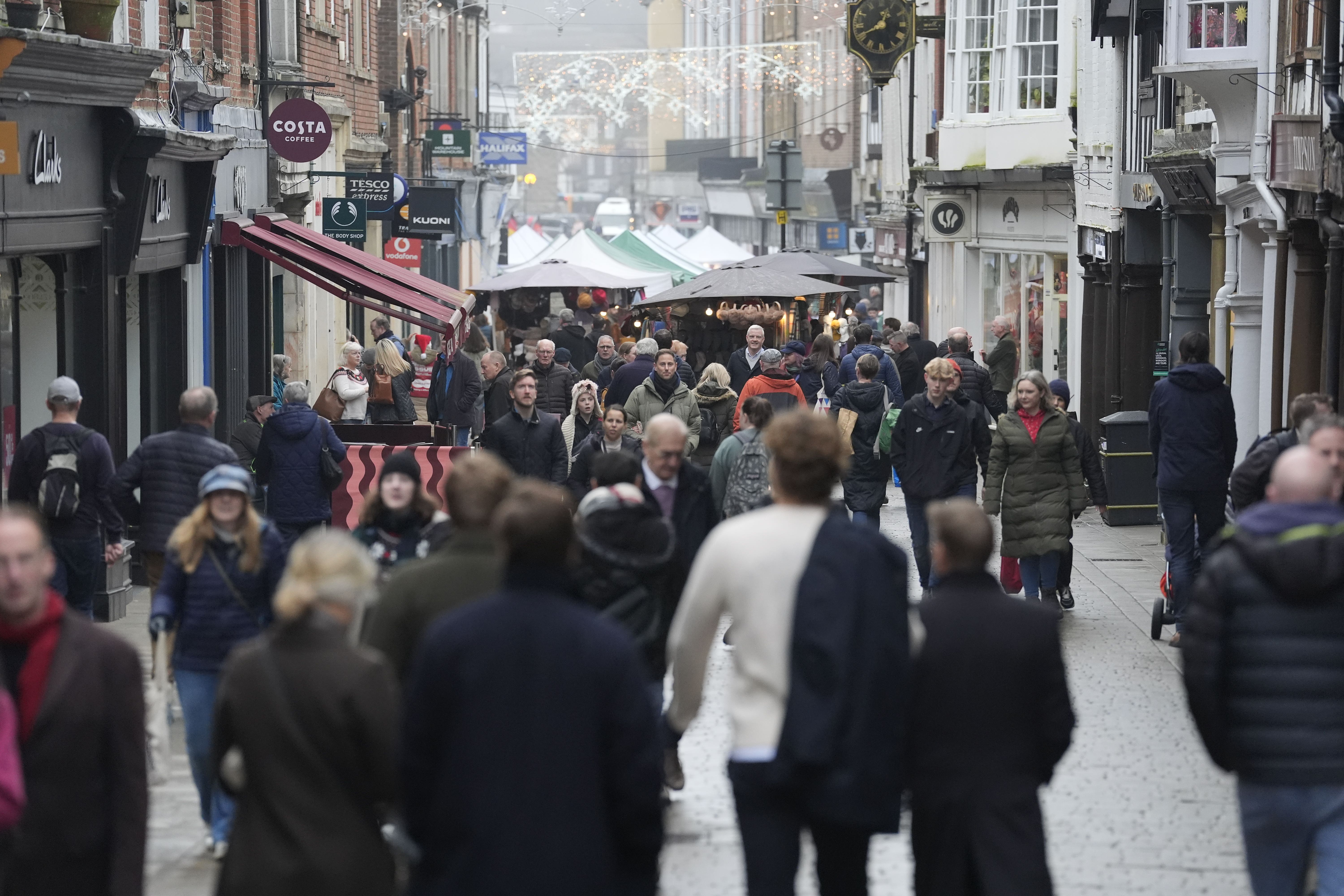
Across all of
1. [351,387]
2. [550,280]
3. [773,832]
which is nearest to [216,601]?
[773,832]

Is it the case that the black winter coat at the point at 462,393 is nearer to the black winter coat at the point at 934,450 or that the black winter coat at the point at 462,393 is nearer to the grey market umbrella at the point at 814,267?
the black winter coat at the point at 934,450

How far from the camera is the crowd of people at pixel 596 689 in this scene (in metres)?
4.24

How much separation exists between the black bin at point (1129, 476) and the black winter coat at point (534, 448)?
6.00 metres

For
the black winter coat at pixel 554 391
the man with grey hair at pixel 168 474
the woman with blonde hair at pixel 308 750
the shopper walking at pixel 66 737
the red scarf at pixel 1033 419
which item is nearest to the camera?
the woman with blonde hair at pixel 308 750

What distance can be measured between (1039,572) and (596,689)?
8819 mm

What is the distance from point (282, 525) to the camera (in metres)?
12.4

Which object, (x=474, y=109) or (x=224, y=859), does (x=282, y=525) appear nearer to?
(x=224, y=859)

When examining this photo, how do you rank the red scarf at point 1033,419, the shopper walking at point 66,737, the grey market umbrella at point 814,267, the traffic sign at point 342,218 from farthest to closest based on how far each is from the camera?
the grey market umbrella at point 814,267
the traffic sign at point 342,218
the red scarf at point 1033,419
the shopper walking at point 66,737

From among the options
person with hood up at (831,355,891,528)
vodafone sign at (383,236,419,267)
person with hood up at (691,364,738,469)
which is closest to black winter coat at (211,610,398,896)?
person with hood up at (831,355,891,528)

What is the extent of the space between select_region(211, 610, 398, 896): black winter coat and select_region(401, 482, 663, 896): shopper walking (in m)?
0.32

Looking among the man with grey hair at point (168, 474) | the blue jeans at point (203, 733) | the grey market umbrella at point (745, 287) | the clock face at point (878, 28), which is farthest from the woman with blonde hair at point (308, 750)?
the clock face at point (878, 28)

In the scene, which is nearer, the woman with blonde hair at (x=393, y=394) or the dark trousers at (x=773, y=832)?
the dark trousers at (x=773, y=832)

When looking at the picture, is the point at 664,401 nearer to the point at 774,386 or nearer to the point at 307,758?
the point at 774,386

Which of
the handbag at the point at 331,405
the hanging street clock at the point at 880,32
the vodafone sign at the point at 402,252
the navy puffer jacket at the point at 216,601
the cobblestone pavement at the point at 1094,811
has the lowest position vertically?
the cobblestone pavement at the point at 1094,811
